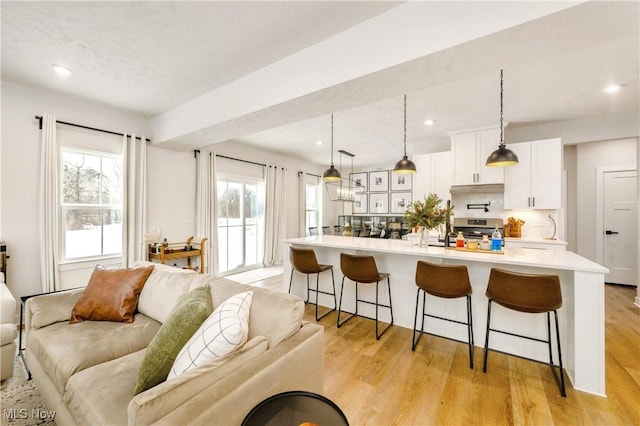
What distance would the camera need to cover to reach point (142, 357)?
154 centimetres

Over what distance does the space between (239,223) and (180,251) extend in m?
1.69

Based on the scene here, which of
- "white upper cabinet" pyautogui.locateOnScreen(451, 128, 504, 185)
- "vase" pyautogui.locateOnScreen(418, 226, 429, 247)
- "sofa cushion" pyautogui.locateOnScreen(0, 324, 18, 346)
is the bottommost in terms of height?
"sofa cushion" pyautogui.locateOnScreen(0, 324, 18, 346)

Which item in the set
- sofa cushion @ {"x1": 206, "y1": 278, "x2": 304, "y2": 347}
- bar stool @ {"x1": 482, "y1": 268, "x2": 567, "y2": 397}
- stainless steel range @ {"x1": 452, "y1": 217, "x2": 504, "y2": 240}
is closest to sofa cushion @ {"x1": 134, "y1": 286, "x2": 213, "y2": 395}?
sofa cushion @ {"x1": 206, "y1": 278, "x2": 304, "y2": 347}

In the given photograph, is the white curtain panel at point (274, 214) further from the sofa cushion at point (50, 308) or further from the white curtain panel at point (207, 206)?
the sofa cushion at point (50, 308)

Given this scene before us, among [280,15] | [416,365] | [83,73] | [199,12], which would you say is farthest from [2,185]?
[416,365]

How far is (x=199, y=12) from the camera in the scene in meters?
1.97

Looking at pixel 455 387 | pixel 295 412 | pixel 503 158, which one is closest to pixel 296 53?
pixel 503 158

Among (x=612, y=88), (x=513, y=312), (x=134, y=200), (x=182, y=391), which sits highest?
(x=612, y=88)

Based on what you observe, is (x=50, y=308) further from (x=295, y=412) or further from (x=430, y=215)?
(x=430, y=215)

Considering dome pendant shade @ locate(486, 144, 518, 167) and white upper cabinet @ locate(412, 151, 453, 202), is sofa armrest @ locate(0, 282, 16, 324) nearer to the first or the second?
dome pendant shade @ locate(486, 144, 518, 167)

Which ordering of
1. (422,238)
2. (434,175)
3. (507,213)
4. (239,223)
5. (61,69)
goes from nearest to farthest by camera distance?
(61,69) < (422,238) < (507,213) < (434,175) < (239,223)

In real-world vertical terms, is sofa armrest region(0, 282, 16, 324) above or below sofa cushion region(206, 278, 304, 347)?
below

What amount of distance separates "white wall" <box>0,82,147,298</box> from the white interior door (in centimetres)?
860

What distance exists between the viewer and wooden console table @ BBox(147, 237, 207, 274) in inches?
159
